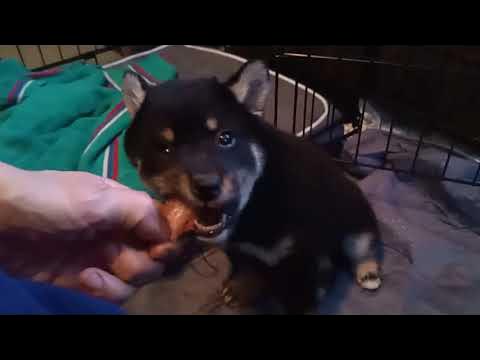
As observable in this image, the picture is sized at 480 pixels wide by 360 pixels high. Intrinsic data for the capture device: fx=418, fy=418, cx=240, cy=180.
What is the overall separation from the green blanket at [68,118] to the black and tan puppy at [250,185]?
42 cm

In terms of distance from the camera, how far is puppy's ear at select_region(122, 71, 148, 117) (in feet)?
3.20

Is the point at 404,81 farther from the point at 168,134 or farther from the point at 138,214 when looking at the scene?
Result: the point at 138,214

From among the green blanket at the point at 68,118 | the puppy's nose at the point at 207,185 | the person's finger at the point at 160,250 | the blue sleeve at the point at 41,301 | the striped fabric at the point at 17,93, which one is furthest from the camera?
the striped fabric at the point at 17,93

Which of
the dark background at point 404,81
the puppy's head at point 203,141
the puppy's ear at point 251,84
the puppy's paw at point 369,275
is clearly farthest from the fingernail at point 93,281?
the dark background at point 404,81

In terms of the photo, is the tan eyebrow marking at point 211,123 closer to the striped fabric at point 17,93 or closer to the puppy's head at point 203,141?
the puppy's head at point 203,141

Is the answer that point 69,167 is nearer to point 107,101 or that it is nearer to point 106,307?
point 107,101

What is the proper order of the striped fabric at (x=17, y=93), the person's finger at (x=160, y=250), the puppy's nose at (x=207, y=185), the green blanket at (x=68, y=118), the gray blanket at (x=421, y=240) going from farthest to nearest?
the striped fabric at (x=17, y=93) < the green blanket at (x=68, y=118) < the gray blanket at (x=421, y=240) < the person's finger at (x=160, y=250) < the puppy's nose at (x=207, y=185)

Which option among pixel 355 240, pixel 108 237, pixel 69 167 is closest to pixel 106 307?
pixel 108 237

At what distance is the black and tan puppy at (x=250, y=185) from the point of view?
89 centimetres

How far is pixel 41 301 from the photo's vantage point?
1.82 feet

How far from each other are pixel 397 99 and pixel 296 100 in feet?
1.34

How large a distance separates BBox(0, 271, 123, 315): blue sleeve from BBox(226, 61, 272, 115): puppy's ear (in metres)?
0.57

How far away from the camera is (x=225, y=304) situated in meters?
1.16

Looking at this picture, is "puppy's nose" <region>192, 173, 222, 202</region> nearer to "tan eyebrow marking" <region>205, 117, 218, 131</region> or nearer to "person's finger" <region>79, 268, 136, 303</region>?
"tan eyebrow marking" <region>205, 117, 218, 131</region>
